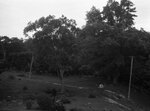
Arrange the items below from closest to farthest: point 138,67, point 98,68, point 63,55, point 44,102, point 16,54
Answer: point 44,102 < point 63,55 < point 138,67 < point 98,68 < point 16,54

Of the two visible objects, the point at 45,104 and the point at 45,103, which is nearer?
the point at 45,104

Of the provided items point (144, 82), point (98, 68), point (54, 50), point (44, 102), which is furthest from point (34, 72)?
point (44, 102)

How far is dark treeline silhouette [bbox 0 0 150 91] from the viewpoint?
1532 inches

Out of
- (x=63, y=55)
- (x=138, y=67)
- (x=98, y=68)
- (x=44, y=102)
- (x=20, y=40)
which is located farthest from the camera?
(x=20, y=40)

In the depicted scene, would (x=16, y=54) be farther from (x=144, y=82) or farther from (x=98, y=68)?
(x=144, y=82)

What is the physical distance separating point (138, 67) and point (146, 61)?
225cm

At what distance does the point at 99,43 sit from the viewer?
5097cm

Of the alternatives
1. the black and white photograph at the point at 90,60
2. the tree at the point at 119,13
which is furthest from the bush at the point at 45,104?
the tree at the point at 119,13

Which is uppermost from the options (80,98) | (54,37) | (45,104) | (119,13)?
(119,13)

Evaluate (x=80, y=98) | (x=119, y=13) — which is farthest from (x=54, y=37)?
(x=119, y=13)

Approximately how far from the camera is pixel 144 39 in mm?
53250

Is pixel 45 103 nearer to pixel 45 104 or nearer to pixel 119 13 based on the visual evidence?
pixel 45 104

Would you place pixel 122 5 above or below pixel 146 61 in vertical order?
above

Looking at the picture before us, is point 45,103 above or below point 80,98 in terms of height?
above
